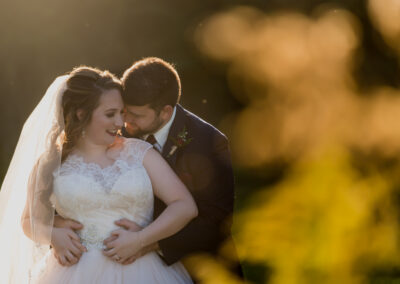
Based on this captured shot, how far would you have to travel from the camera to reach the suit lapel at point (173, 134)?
3.06 metres

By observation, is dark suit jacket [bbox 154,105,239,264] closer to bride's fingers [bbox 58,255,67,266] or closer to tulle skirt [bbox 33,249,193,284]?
tulle skirt [bbox 33,249,193,284]

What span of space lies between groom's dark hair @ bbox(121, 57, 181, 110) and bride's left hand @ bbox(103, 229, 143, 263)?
745 millimetres

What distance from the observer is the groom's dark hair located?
3059mm

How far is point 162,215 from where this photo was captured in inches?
107

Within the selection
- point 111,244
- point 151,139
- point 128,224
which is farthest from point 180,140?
point 111,244

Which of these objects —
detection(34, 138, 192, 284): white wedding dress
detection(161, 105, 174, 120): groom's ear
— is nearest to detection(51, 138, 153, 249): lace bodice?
detection(34, 138, 192, 284): white wedding dress

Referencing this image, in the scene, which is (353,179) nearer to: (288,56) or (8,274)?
(288,56)

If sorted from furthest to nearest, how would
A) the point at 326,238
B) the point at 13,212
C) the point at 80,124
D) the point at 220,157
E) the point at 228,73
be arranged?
the point at 228,73 < the point at 220,157 < the point at 13,212 < the point at 80,124 < the point at 326,238

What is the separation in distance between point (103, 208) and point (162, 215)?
1.05 ft

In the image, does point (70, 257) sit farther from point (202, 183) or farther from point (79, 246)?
point (202, 183)

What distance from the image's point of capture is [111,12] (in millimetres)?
13922

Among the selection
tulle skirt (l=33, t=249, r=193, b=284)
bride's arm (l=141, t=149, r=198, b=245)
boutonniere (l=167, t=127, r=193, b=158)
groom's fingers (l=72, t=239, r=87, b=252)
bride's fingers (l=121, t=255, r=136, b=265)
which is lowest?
tulle skirt (l=33, t=249, r=193, b=284)

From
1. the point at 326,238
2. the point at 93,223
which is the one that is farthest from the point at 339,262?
the point at 93,223

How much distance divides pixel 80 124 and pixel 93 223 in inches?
20.2
